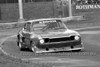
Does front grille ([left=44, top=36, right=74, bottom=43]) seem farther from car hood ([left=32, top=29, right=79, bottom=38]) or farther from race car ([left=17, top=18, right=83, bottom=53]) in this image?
car hood ([left=32, top=29, right=79, bottom=38])

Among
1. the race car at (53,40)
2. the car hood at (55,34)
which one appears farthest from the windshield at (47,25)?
the car hood at (55,34)

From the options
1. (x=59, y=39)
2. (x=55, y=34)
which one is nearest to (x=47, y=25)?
(x=55, y=34)

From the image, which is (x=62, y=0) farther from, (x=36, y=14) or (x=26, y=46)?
(x=26, y=46)

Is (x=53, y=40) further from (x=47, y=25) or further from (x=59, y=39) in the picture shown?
(x=47, y=25)

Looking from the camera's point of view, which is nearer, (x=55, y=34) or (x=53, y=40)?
(x=53, y=40)

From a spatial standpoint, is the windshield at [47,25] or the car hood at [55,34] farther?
the windshield at [47,25]

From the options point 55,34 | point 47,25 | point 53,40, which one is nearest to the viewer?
point 53,40

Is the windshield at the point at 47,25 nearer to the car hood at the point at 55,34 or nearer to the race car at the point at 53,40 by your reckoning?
the race car at the point at 53,40

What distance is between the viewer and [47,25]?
52.1 feet

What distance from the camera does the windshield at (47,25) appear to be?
1569 centimetres

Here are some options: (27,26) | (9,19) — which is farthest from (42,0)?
(27,26)

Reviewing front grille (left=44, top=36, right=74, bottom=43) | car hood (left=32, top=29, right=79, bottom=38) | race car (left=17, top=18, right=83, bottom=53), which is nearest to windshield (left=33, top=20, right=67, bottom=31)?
race car (left=17, top=18, right=83, bottom=53)

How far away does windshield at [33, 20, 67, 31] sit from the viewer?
15.7 m

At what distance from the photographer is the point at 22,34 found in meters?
16.7
